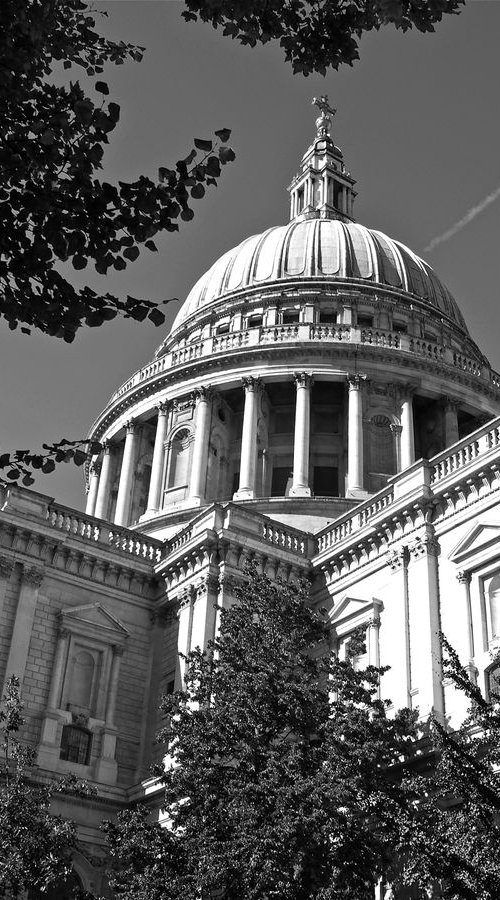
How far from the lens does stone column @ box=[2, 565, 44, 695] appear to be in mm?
28984

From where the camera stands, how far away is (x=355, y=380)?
46438 millimetres

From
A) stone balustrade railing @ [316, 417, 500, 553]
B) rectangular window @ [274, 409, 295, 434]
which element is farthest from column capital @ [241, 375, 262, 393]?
stone balustrade railing @ [316, 417, 500, 553]

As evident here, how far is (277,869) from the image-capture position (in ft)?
60.7

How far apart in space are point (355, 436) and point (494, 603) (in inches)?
754

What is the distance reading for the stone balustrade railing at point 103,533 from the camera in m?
32.4

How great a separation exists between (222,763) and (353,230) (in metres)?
41.9

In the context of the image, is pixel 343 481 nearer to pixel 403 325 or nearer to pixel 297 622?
pixel 403 325

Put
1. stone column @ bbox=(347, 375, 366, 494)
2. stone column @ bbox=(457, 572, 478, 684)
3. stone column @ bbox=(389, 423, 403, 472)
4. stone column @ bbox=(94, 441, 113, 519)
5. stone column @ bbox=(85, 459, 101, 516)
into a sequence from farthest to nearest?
stone column @ bbox=(85, 459, 101, 516) < stone column @ bbox=(94, 441, 113, 519) < stone column @ bbox=(389, 423, 403, 472) < stone column @ bbox=(347, 375, 366, 494) < stone column @ bbox=(457, 572, 478, 684)

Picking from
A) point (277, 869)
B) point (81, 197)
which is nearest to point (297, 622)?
point (277, 869)

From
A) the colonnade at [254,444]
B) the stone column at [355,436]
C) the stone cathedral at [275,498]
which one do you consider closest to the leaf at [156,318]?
the stone cathedral at [275,498]

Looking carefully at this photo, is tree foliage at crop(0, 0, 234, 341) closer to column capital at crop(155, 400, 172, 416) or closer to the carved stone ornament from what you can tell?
the carved stone ornament

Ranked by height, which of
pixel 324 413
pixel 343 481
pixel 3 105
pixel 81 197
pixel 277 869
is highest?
pixel 324 413

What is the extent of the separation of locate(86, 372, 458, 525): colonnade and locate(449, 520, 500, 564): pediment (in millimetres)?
15344

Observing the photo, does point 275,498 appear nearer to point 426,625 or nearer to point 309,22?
point 426,625
